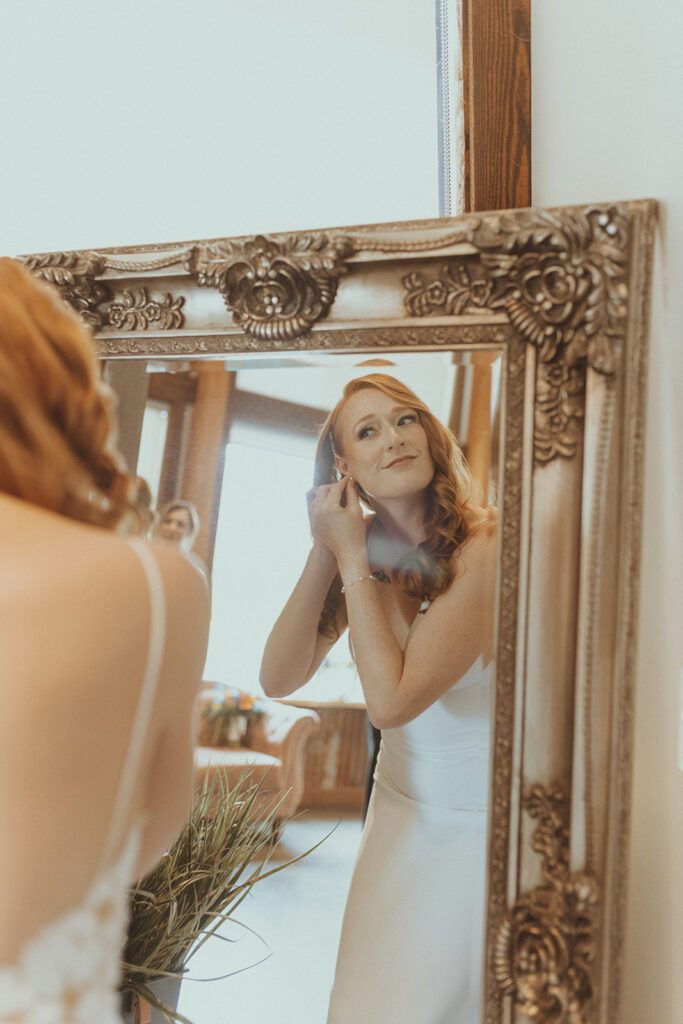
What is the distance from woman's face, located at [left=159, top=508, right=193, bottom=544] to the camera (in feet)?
3.26

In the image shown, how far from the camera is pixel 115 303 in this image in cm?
107

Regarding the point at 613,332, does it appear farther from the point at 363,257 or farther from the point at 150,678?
the point at 150,678

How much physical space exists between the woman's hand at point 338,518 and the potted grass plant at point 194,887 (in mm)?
277

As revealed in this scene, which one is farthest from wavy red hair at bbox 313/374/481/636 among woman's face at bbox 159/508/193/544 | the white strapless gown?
woman's face at bbox 159/508/193/544

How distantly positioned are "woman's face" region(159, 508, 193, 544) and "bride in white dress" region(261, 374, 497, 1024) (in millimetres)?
147

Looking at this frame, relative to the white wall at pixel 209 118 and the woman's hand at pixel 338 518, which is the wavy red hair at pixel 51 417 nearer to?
the woman's hand at pixel 338 518

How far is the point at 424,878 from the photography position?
2.90ft

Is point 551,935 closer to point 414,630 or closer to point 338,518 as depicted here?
point 414,630

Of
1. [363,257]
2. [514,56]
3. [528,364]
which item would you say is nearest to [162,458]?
[363,257]

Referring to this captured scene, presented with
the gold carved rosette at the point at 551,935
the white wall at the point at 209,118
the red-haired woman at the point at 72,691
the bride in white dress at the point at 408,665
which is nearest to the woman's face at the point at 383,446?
the bride in white dress at the point at 408,665

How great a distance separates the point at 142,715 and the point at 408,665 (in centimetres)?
28

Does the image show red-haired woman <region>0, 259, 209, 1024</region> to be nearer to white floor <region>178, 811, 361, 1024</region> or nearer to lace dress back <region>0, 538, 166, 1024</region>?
lace dress back <region>0, 538, 166, 1024</region>

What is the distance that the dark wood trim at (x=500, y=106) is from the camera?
3.29ft

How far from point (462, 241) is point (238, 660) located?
508 mm
